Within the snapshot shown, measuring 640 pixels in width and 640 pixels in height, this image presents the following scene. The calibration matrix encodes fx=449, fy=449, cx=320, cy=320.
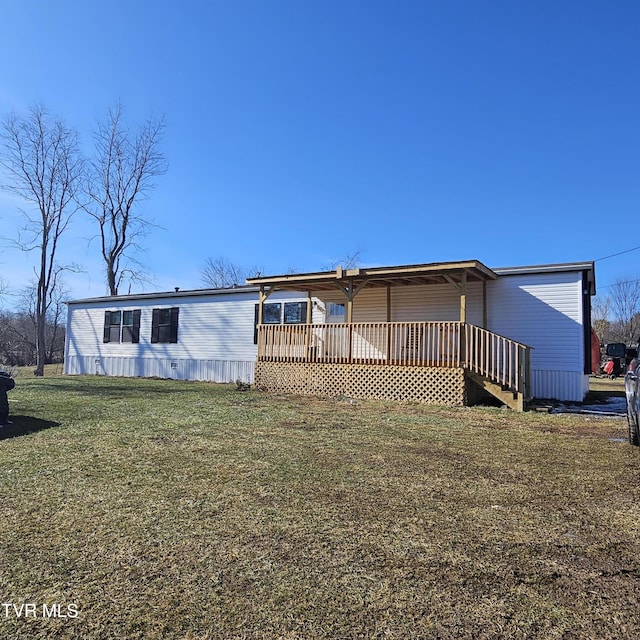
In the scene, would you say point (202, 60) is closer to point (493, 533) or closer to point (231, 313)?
point (231, 313)

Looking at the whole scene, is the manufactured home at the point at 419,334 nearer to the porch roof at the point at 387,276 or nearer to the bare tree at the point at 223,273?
the porch roof at the point at 387,276

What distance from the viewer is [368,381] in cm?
1116

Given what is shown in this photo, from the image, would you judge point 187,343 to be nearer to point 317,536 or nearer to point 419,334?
point 419,334

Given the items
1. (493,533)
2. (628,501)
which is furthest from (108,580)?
(628,501)

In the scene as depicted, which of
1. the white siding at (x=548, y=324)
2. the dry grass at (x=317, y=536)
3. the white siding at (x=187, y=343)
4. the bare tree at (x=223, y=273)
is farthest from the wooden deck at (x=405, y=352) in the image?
the bare tree at (x=223, y=273)

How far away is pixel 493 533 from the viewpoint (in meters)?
3.01

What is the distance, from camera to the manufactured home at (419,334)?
998 cm

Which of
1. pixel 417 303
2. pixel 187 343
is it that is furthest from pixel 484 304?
pixel 187 343

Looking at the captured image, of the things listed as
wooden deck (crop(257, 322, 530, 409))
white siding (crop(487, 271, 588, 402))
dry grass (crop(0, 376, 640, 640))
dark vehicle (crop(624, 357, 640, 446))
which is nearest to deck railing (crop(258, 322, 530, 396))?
wooden deck (crop(257, 322, 530, 409))

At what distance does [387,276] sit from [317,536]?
8.86m

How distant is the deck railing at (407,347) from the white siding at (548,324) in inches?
63.8

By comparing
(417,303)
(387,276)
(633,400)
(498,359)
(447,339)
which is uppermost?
(387,276)

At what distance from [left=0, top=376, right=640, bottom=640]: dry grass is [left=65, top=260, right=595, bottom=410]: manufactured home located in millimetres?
3943

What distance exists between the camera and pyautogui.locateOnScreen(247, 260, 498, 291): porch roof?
10367 millimetres
